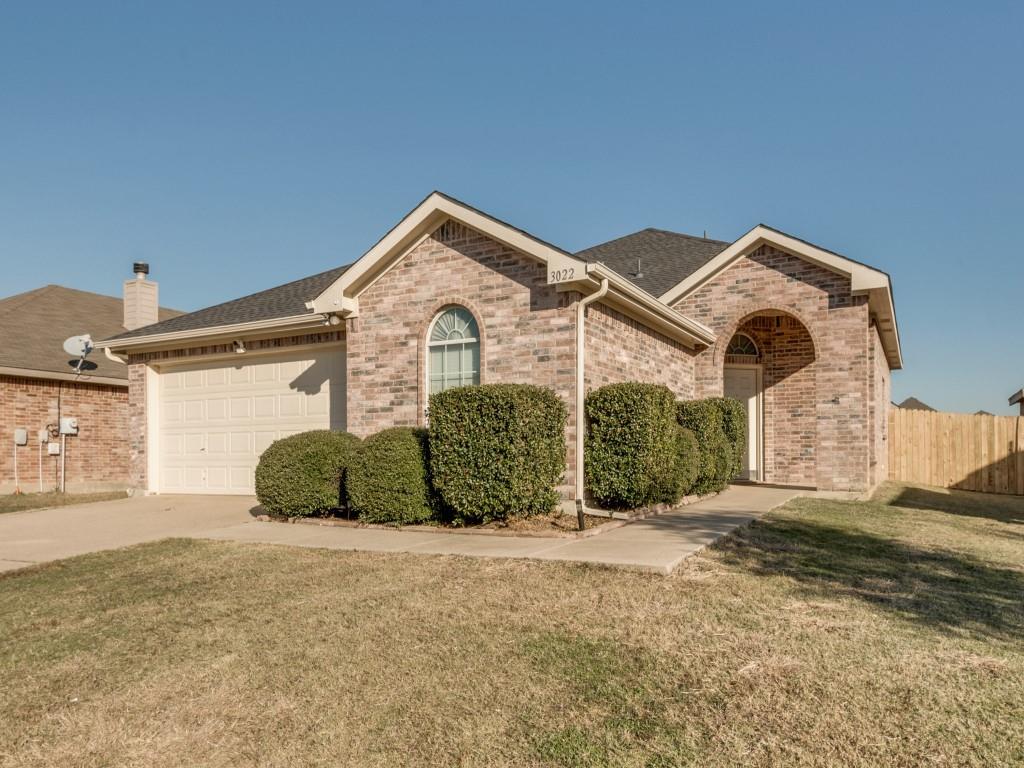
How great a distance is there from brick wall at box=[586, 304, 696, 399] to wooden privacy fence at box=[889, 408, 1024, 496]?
8873mm

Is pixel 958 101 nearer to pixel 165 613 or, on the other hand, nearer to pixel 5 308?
pixel 165 613

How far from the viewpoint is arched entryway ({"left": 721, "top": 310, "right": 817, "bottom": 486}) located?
14.5 metres

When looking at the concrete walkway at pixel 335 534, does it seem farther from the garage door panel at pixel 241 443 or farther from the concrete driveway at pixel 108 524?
the garage door panel at pixel 241 443

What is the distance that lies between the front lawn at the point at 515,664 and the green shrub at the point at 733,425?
6.46 m

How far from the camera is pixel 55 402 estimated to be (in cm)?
1738

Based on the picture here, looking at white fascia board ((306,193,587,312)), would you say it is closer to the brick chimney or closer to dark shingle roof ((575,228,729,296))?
dark shingle roof ((575,228,729,296))

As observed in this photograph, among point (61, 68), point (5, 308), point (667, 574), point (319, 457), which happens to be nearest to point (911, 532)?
point (667, 574)

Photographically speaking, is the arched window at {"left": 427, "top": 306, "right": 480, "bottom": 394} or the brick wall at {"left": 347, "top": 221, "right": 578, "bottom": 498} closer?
the brick wall at {"left": 347, "top": 221, "right": 578, "bottom": 498}

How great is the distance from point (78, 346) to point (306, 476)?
10.9 meters

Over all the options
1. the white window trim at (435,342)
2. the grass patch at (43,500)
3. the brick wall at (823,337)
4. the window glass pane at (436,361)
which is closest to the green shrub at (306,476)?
the white window trim at (435,342)

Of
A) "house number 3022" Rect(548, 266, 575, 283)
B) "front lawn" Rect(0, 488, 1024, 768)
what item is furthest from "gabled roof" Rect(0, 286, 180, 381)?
"house number 3022" Rect(548, 266, 575, 283)

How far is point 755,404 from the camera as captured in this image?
1556cm

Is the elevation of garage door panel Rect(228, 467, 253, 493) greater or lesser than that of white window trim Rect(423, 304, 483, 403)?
lesser

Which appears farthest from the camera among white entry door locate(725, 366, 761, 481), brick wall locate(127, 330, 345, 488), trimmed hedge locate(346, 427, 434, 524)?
white entry door locate(725, 366, 761, 481)
